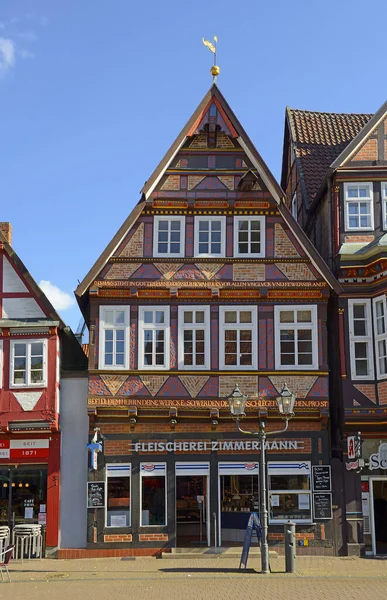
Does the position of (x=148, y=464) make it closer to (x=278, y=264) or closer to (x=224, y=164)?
(x=278, y=264)

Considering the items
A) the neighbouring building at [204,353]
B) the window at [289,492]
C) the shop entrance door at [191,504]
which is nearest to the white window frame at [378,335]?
the neighbouring building at [204,353]

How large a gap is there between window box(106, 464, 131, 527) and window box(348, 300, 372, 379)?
702 cm

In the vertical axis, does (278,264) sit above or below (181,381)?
above

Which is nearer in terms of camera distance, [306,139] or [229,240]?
[229,240]

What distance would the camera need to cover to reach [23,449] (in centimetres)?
2339

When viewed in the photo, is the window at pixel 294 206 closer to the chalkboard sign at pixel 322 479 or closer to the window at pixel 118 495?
the chalkboard sign at pixel 322 479

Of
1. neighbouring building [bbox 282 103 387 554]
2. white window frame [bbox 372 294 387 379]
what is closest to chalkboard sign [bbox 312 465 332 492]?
neighbouring building [bbox 282 103 387 554]

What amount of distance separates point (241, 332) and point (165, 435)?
11.9 ft

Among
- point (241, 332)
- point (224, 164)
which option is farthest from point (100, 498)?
point (224, 164)

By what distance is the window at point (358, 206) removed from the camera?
24.6 metres

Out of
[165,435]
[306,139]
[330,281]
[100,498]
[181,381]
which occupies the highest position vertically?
[306,139]

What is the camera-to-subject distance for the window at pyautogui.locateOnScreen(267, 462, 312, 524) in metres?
23.2

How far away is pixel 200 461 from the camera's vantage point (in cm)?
2336

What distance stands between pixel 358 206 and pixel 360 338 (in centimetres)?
401
